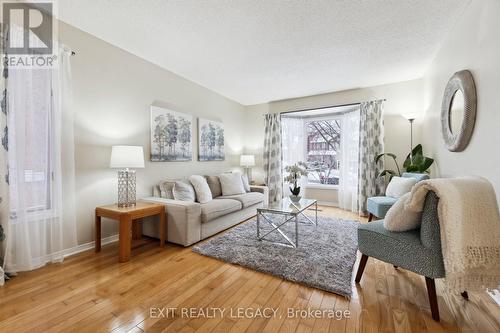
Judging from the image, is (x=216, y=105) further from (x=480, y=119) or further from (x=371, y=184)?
(x=480, y=119)

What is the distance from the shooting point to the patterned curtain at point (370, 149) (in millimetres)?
4008

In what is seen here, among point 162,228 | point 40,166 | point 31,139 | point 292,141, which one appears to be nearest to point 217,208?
point 162,228

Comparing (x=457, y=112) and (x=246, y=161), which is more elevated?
(x=457, y=112)

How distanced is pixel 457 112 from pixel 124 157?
11.9ft

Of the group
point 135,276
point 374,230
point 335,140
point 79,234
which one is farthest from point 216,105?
point 374,230

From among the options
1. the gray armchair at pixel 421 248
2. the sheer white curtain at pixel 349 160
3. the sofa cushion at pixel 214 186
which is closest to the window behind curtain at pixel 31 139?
the sofa cushion at pixel 214 186

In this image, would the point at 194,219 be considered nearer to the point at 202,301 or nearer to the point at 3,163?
the point at 202,301

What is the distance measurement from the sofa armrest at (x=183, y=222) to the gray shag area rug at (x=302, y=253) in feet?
0.52

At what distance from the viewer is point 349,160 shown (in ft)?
15.1

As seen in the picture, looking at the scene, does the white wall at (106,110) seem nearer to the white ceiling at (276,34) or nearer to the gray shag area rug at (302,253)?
the white ceiling at (276,34)

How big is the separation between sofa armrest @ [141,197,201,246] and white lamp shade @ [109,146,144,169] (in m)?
0.60

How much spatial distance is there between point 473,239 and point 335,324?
981 millimetres

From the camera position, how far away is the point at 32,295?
166 cm

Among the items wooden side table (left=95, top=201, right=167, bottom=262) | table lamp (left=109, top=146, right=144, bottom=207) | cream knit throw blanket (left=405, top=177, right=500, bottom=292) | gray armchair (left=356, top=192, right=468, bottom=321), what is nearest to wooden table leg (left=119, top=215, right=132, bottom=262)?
wooden side table (left=95, top=201, right=167, bottom=262)
